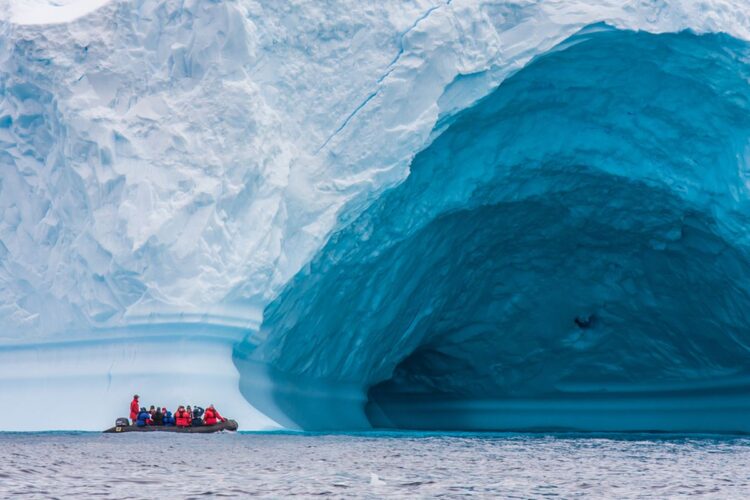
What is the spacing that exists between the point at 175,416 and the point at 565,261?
7.20m

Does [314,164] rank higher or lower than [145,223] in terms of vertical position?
higher

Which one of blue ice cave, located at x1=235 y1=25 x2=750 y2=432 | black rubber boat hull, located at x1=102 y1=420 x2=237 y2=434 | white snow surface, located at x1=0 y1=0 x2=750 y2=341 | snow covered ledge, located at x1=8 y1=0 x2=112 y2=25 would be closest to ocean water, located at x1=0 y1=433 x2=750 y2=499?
black rubber boat hull, located at x1=102 y1=420 x2=237 y2=434

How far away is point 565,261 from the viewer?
15.5m

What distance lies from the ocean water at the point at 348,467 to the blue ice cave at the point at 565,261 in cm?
238

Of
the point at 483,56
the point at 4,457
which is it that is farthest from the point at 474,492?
the point at 483,56

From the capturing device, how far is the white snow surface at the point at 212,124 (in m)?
11.1

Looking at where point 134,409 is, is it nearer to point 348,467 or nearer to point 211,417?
point 211,417

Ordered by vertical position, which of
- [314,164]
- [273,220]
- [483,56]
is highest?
[483,56]

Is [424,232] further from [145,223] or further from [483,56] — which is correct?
[145,223]

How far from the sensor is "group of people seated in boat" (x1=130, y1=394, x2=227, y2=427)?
10523 millimetres

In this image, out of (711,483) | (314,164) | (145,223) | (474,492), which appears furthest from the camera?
(314,164)

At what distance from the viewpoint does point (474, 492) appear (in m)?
6.11

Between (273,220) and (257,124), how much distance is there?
1153mm

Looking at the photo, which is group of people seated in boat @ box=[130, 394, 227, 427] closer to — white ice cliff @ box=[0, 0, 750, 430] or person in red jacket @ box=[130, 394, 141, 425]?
person in red jacket @ box=[130, 394, 141, 425]
